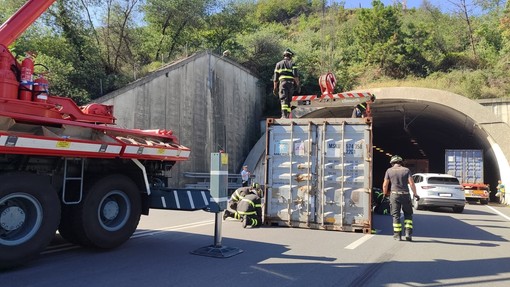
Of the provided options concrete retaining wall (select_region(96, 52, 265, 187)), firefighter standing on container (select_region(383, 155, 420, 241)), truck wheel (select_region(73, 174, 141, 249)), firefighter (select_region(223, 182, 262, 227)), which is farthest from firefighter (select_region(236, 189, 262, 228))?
concrete retaining wall (select_region(96, 52, 265, 187))

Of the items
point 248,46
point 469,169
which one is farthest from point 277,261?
point 248,46

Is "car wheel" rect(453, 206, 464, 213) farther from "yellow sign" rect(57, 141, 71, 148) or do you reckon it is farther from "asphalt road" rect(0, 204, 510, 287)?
"yellow sign" rect(57, 141, 71, 148)

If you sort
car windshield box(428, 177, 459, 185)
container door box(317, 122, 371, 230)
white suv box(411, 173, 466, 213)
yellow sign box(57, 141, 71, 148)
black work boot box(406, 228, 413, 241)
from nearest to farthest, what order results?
yellow sign box(57, 141, 71, 148) < black work boot box(406, 228, 413, 241) < container door box(317, 122, 371, 230) < white suv box(411, 173, 466, 213) < car windshield box(428, 177, 459, 185)

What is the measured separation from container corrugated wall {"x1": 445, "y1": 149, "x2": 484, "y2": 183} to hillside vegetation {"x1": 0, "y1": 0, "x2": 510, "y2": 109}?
3.46 m

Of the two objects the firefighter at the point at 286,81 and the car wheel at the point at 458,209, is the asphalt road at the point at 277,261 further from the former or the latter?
the car wheel at the point at 458,209

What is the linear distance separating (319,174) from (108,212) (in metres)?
5.15

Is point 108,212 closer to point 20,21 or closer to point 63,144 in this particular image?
point 63,144

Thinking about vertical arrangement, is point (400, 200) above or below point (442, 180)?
below

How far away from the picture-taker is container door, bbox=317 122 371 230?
Answer: 31.4ft

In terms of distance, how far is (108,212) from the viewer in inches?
263

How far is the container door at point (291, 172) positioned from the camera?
33.0ft

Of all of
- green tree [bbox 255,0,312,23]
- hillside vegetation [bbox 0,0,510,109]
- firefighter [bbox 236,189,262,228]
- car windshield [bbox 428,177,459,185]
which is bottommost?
firefighter [bbox 236,189,262,228]

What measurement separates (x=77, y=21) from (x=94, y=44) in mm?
1490

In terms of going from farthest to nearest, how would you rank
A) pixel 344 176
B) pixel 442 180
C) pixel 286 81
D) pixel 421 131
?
pixel 421 131 → pixel 442 180 → pixel 286 81 → pixel 344 176
